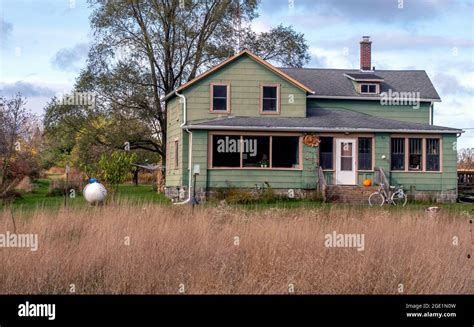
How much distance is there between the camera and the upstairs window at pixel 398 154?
29.8m

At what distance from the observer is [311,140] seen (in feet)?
94.9

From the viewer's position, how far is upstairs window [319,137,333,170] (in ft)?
96.5

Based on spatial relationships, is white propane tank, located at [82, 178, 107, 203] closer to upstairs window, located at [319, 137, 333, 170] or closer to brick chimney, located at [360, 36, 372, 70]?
upstairs window, located at [319, 137, 333, 170]

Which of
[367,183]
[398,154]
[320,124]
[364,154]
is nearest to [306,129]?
[320,124]

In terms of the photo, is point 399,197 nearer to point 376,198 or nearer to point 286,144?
point 376,198

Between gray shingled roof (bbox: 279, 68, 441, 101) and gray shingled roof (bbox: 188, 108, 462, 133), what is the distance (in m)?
1.74

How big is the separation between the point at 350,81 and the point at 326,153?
589 cm

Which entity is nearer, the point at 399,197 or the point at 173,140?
the point at 399,197

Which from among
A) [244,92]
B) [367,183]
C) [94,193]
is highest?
[244,92]

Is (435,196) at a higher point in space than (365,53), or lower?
lower

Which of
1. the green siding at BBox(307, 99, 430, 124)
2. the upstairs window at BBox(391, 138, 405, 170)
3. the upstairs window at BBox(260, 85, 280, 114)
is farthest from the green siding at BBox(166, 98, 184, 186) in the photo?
the upstairs window at BBox(391, 138, 405, 170)

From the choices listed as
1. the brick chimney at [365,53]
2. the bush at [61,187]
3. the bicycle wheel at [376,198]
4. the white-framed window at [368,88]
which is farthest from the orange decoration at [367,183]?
the bush at [61,187]

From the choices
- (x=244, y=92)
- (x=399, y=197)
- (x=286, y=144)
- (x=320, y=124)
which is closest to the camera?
(x=399, y=197)
